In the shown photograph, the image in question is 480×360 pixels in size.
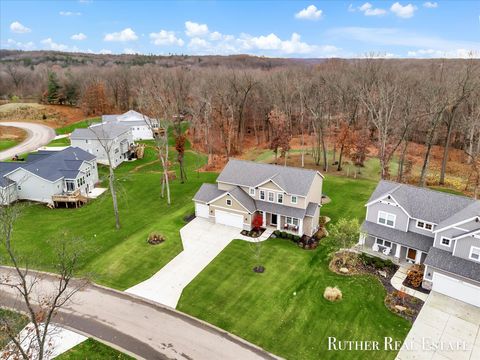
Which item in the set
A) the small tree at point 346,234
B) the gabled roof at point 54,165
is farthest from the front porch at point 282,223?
the gabled roof at point 54,165

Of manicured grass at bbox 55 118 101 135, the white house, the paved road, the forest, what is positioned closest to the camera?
the paved road

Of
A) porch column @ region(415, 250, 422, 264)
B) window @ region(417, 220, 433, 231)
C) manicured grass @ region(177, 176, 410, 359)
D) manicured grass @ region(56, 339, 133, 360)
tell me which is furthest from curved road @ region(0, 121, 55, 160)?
porch column @ region(415, 250, 422, 264)

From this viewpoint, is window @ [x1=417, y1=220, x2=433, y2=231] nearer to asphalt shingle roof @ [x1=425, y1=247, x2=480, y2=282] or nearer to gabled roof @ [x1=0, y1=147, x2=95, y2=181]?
asphalt shingle roof @ [x1=425, y1=247, x2=480, y2=282]

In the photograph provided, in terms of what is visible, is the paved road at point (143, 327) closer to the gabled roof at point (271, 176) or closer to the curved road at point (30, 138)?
the gabled roof at point (271, 176)

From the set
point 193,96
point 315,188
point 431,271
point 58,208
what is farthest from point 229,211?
point 193,96

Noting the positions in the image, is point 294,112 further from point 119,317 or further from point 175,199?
point 119,317

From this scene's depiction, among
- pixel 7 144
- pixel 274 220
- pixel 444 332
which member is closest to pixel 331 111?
pixel 274 220
